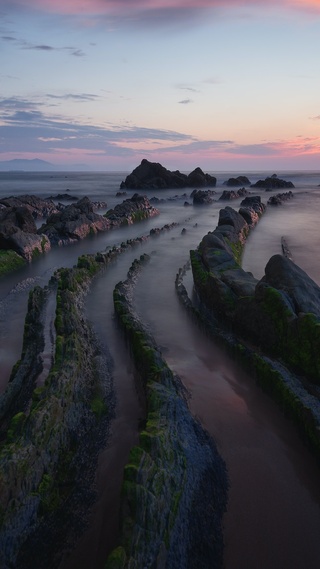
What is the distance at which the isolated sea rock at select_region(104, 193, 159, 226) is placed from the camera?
152 ft

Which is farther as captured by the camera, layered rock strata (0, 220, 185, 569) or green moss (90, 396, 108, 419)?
green moss (90, 396, 108, 419)

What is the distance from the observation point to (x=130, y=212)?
50.3 m

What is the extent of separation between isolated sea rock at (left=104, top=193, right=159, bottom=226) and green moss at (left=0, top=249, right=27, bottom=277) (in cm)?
1762

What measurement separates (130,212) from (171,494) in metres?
45.3

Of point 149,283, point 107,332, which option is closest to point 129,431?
point 107,332

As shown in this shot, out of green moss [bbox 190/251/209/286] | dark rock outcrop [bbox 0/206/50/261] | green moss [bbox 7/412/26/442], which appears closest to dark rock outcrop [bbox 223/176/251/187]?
dark rock outcrop [bbox 0/206/50/261]

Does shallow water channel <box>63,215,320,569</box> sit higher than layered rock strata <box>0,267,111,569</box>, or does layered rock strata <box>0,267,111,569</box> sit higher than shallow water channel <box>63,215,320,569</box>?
layered rock strata <box>0,267,111,569</box>

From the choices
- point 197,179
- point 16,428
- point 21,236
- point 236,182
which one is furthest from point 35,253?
point 236,182

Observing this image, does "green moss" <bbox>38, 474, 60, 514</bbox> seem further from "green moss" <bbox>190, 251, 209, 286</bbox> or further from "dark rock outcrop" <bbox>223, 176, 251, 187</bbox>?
"dark rock outcrop" <bbox>223, 176, 251, 187</bbox>

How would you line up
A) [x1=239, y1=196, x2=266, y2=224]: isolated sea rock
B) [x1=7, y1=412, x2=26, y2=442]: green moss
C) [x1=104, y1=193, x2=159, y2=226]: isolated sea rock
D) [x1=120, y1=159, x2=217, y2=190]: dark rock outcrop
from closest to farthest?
[x1=7, y1=412, x2=26, y2=442]: green moss < [x1=239, y1=196, x2=266, y2=224]: isolated sea rock < [x1=104, y1=193, x2=159, y2=226]: isolated sea rock < [x1=120, y1=159, x2=217, y2=190]: dark rock outcrop

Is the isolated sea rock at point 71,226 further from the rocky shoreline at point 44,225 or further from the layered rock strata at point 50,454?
the layered rock strata at point 50,454

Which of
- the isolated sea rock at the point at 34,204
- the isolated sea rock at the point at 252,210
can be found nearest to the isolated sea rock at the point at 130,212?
the isolated sea rock at the point at 34,204

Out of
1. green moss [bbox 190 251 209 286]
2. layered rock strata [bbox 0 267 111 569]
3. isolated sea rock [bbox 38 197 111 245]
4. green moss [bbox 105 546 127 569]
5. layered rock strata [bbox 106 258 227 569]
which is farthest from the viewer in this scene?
isolated sea rock [bbox 38 197 111 245]

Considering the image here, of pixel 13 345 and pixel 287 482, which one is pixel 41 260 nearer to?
pixel 13 345
